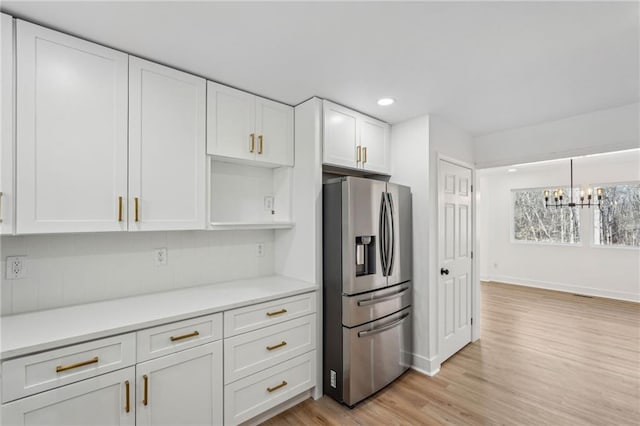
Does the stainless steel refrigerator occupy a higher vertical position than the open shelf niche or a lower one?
lower

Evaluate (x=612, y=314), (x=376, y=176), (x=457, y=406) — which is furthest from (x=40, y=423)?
(x=612, y=314)

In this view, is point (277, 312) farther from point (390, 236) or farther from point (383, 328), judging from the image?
point (390, 236)

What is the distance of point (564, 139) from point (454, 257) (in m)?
1.59

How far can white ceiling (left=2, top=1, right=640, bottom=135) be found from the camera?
1495 mm

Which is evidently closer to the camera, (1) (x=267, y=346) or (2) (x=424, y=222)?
(1) (x=267, y=346)

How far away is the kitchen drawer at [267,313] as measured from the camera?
1.98 metres

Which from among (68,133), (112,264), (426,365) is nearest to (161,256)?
(112,264)

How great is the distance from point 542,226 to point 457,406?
557 cm

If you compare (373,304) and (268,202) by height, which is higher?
(268,202)

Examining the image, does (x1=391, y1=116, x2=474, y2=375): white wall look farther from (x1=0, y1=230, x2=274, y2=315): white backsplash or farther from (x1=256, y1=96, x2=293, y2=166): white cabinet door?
(x1=0, y1=230, x2=274, y2=315): white backsplash

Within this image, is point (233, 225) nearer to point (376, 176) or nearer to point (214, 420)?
point (214, 420)

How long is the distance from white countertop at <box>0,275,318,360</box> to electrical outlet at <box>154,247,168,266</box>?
229 millimetres

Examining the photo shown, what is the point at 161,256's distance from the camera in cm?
226

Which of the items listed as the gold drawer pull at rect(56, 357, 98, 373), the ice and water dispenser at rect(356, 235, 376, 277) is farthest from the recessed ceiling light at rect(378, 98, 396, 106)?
the gold drawer pull at rect(56, 357, 98, 373)
